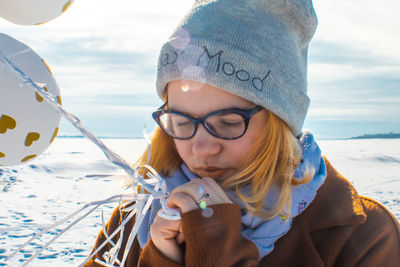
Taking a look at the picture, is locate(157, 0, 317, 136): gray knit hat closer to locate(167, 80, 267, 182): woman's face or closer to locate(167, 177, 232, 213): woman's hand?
locate(167, 80, 267, 182): woman's face

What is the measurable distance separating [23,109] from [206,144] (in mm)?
824

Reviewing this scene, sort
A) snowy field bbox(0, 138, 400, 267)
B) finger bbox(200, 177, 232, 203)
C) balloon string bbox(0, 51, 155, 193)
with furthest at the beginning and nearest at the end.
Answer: snowy field bbox(0, 138, 400, 267), finger bbox(200, 177, 232, 203), balloon string bbox(0, 51, 155, 193)

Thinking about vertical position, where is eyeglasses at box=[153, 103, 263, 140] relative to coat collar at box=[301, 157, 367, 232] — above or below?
above

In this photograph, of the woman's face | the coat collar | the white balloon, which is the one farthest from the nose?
the white balloon

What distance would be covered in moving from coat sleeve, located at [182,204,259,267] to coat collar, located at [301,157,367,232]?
54 centimetres

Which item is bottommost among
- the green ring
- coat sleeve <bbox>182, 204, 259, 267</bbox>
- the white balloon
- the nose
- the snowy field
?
the snowy field

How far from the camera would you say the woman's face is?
5.36 ft

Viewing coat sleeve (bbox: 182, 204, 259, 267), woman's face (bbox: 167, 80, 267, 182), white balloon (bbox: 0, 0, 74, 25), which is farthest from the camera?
woman's face (bbox: 167, 80, 267, 182)

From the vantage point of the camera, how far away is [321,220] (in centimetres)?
177

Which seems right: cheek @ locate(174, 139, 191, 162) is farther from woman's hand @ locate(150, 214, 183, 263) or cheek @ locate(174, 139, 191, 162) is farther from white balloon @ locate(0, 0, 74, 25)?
white balloon @ locate(0, 0, 74, 25)

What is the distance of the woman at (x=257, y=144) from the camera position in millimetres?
1620

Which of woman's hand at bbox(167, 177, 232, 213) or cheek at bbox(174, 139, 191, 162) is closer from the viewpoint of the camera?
woman's hand at bbox(167, 177, 232, 213)

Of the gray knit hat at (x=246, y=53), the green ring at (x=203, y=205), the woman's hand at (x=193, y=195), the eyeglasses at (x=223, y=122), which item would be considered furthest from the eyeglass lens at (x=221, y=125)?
the green ring at (x=203, y=205)

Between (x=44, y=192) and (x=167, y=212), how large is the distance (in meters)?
6.96
